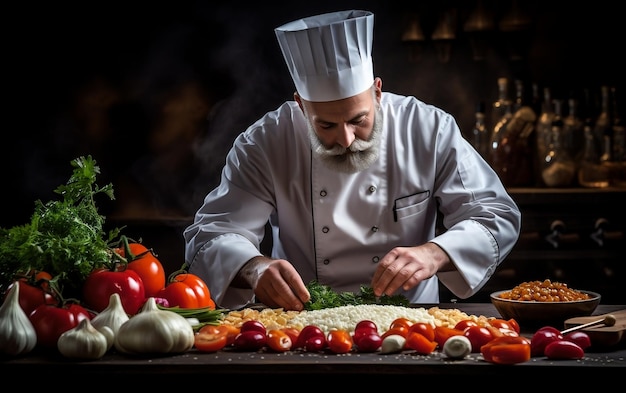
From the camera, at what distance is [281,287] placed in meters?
2.64

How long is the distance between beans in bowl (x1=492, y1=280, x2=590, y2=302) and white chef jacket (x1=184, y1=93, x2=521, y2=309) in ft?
1.38

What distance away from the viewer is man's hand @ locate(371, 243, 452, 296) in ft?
8.73

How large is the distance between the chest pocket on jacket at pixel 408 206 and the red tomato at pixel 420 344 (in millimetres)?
1101

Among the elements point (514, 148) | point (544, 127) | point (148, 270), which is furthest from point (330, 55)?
point (544, 127)

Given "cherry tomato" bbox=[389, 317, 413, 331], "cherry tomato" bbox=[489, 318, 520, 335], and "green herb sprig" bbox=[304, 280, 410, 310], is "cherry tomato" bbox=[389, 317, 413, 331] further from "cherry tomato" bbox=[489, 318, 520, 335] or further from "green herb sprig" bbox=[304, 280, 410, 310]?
"green herb sprig" bbox=[304, 280, 410, 310]

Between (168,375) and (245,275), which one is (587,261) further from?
(168,375)

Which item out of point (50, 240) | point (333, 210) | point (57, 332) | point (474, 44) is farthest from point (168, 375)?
point (474, 44)

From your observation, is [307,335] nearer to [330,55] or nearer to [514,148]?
[330,55]

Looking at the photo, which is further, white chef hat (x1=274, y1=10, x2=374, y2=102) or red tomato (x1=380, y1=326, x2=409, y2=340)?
white chef hat (x1=274, y1=10, x2=374, y2=102)

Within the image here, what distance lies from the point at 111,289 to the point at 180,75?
3063 millimetres

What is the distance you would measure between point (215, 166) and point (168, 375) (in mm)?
3301

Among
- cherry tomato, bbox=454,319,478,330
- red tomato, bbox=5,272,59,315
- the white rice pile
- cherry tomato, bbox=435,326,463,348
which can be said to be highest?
red tomato, bbox=5,272,59,315

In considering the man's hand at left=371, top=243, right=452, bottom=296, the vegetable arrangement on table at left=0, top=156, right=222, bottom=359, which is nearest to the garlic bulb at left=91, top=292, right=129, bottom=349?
the vegetable arrangement on table at left=0, top=156, right=222, bottom=359

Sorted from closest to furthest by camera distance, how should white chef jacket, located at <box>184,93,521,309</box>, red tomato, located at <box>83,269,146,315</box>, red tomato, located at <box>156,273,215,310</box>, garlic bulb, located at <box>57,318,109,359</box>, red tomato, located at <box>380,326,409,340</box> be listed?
garlic bulb, located at <box>57,318,109,359</box>
red tomato, located at <box>380,326,409,340</box>
red tomato, located at <box>83,269,146,315</box>
red tomato, located at <box>156,273,215,310</box>
white chef jacket, located at <box>184,93,521,309</box>
